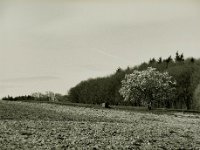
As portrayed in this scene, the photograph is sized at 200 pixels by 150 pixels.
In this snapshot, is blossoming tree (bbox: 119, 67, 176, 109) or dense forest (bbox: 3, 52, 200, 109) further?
dense forest (bbox: 3, 52, 200, 109)

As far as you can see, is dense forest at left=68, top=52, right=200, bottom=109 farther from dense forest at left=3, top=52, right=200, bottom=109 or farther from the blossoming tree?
the blossoming tree

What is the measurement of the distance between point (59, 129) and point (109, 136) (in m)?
3.06

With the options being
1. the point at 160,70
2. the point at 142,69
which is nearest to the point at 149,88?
the point at 160,70

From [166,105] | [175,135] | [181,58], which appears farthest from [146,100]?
Answer: [181,58]

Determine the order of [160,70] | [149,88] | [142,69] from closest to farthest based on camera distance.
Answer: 1. [149,88]
2. [160,70]
3. [142,69]

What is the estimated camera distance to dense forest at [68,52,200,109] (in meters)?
108

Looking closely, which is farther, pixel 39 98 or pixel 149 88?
pixel 39 98

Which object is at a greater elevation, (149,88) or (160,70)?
(160,70)

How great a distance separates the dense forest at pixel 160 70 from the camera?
10782cm

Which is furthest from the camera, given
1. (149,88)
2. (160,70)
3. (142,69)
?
(142,69)

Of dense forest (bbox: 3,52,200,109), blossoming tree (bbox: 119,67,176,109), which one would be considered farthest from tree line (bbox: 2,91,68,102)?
blossoming tree (bbox: 119,67,176,109)

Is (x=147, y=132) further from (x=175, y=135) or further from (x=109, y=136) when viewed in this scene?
(x=109, y=136)

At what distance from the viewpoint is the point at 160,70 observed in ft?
437

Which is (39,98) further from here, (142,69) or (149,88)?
(149,88)
